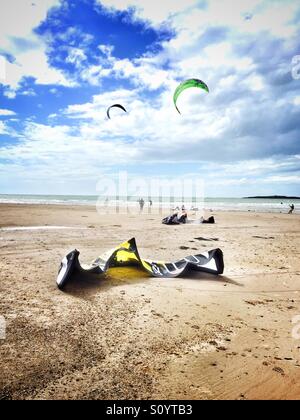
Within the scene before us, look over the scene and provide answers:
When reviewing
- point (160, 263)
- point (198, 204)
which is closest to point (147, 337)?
point (160, 263)

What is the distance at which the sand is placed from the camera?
2230 millimetres

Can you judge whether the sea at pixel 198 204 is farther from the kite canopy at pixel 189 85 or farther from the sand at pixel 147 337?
the sand at pixel 147 337

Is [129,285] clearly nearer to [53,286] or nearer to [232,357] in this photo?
[53,286]

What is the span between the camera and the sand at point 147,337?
87.8 inches

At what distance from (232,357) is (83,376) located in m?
1.35

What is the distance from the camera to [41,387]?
2158 millimetres

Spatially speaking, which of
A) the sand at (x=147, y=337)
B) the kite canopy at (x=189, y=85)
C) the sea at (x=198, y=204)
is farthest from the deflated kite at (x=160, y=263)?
the sea at (x=198, y=204)

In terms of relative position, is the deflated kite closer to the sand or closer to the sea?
the sand

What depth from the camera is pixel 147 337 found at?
2.98 meters

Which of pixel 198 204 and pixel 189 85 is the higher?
pixel 189 85

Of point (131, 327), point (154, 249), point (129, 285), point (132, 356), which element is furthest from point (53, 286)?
point (154, 249)

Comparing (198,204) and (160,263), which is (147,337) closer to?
(160,263)

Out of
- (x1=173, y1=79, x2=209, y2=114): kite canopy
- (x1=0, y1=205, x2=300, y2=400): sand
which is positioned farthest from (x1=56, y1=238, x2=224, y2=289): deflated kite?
(x1=173, y1=79, x2=209, y2=114): kite canopy

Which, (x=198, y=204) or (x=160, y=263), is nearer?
(x=160, y=263)
